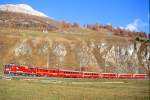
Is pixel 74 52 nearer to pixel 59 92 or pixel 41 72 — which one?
pixel 41 72

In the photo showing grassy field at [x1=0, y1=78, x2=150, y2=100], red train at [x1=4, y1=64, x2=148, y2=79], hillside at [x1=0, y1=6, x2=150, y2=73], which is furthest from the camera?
hillside at [x1=0, y1=6, x2=150, y2=73]

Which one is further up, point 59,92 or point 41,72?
point 41,72

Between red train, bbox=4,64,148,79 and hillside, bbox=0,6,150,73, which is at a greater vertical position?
hillside, bbox=0,6,150,73

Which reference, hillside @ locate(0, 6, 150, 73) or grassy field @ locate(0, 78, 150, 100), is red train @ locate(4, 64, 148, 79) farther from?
hillside @ locate(0, 6, 150, 73)

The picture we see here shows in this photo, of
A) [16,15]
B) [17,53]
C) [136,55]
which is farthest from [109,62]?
[16,15]

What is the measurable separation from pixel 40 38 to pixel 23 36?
6.47m

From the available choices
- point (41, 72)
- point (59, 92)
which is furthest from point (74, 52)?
point (59, 92)

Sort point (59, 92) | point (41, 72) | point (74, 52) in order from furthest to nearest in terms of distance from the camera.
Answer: point (74, 52), point (41, 72), point (59, 92)

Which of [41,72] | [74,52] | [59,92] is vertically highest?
[74,52]

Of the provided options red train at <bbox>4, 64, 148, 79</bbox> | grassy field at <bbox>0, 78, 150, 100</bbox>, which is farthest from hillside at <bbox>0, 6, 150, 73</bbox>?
grassy field at <bbox>0, 78, 150, 100</bbox>

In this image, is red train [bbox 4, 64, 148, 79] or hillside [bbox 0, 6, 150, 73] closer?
red train [bbox 4, 64, 148, 79]

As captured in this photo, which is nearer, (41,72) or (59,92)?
(59,92)

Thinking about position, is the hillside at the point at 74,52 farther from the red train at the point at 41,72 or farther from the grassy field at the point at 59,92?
the grassy field at the point at 59,92

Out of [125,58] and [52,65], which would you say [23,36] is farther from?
[125,58]
